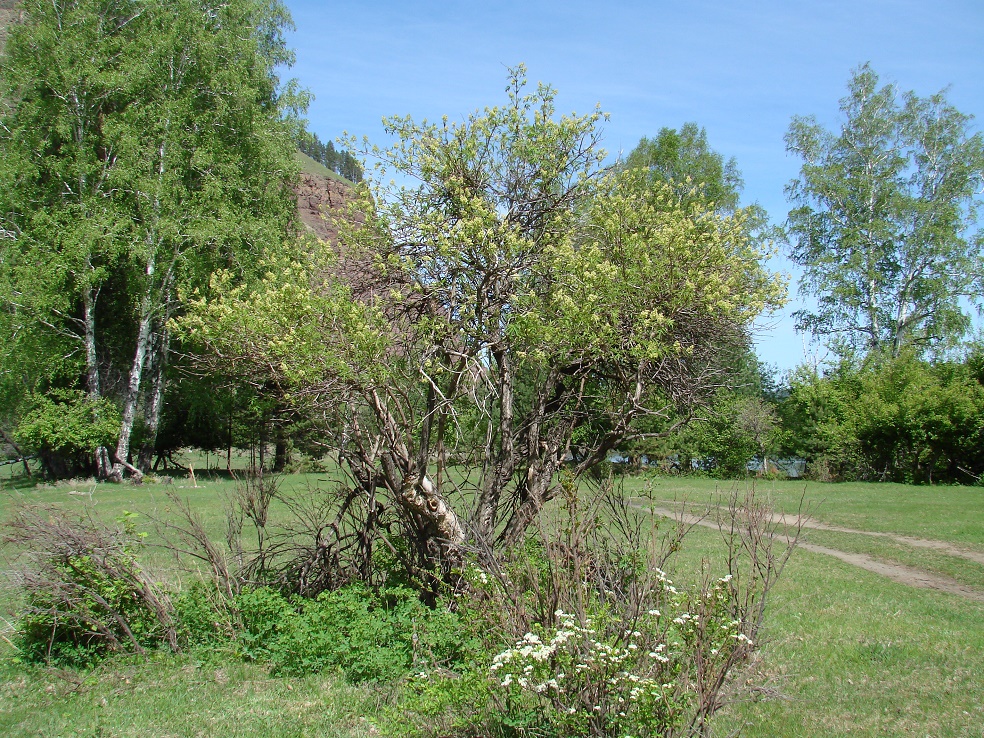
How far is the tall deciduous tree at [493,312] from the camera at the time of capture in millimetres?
6578

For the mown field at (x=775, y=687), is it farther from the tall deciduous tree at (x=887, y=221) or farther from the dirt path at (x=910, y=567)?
the tall deciduous tree at (x=887, y=221)

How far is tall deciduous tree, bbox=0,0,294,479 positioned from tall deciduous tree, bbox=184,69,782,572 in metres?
16.3

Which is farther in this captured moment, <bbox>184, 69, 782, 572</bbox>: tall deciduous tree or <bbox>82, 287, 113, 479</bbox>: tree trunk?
<bbox>82, 287, 113, 479</bbox>: tree trunk

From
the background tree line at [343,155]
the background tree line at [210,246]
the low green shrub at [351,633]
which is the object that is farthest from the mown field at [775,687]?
the background tree line at [210,246]

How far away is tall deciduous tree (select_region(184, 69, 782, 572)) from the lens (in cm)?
658

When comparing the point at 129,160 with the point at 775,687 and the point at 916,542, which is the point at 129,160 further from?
the point at 775,687

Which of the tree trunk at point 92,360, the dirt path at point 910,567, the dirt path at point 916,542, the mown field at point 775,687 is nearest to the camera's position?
the mown field at point 775,687

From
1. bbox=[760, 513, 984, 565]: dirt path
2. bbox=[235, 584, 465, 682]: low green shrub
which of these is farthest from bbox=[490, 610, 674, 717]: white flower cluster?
bbox=[760, 513, 984, 565]: dirt path

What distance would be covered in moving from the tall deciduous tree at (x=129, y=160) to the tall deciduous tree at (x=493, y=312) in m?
16.3

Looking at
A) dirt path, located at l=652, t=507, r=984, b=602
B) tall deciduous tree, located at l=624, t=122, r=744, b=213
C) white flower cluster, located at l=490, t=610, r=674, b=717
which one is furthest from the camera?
tall deciduous tree, located at l=624, t=122, r=744, b=213

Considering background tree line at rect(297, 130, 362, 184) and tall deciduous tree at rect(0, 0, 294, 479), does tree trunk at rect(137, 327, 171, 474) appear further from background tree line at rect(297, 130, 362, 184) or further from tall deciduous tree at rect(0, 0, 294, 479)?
background tree line at rect(297, 130, 362, 184)

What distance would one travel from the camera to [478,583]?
18.4 ft

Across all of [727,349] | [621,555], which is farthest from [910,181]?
[621,555]

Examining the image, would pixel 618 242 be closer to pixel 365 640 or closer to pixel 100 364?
pixel 365 640
